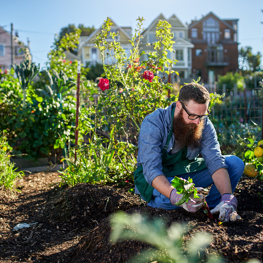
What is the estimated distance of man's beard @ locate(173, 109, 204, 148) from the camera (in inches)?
87.3

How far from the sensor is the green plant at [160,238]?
59.1 inches

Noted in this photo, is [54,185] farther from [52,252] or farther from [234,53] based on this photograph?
[234,53]

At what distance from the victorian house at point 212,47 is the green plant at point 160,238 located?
100 feet

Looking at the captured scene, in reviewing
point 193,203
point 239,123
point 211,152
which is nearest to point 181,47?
point 239,123

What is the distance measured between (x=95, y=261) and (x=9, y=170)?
7.50ft

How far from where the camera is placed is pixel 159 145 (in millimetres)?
2230

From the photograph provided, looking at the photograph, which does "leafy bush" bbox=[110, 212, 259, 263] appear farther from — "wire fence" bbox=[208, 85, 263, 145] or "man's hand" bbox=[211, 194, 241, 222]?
"wire fence" bbox=[208, 85, 263, 145]

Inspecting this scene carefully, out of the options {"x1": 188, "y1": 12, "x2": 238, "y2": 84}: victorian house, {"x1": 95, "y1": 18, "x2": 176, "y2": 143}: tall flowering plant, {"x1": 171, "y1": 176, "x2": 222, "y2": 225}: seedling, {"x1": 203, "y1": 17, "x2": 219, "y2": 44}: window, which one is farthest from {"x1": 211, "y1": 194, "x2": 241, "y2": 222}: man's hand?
{"x1": 203, "y1": 17, "x2": 219, "y2": 44}: window

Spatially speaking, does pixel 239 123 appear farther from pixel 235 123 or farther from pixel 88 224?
pixel 88 224

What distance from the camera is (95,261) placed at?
1.67 m

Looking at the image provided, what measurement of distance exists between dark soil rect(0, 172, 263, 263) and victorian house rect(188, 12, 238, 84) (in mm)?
29367

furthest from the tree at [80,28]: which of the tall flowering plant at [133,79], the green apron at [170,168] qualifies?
the green apron at [170,168]

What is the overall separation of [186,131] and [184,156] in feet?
0.90

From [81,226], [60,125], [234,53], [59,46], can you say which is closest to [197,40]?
[234,53]
